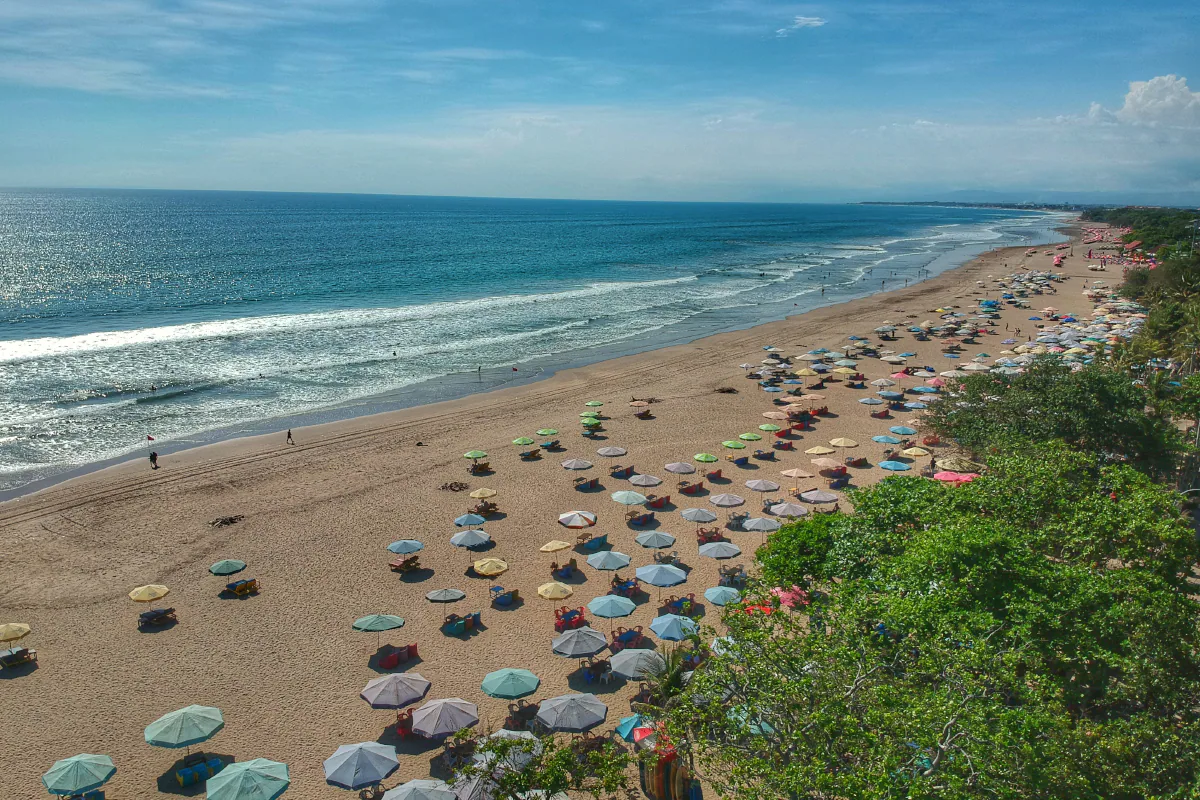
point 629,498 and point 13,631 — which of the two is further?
point 629,498

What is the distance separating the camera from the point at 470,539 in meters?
21.5

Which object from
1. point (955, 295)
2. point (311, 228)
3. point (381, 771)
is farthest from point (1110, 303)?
point (311, 228)

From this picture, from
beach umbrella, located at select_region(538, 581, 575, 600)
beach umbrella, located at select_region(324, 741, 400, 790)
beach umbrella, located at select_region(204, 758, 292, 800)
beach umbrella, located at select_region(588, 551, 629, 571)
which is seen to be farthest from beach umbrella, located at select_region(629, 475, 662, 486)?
beach umbrella, located at select_region(204, 758, 292, 800)

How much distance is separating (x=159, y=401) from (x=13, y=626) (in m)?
23.1

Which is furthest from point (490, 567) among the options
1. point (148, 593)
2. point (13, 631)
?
point (13, 631)

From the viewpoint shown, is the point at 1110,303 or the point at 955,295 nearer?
the point at 1110,303

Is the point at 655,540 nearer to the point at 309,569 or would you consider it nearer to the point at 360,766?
the point at 309,569

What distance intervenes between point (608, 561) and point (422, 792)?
8.47m

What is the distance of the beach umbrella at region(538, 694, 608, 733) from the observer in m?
13.1

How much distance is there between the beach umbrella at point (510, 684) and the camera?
1412 cm

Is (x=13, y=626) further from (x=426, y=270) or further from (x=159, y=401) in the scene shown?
(x=426, y=270)

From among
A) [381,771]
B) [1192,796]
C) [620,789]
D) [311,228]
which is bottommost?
[620,789]

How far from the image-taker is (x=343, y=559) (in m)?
21.5

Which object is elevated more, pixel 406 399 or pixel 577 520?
pixel 406 399
